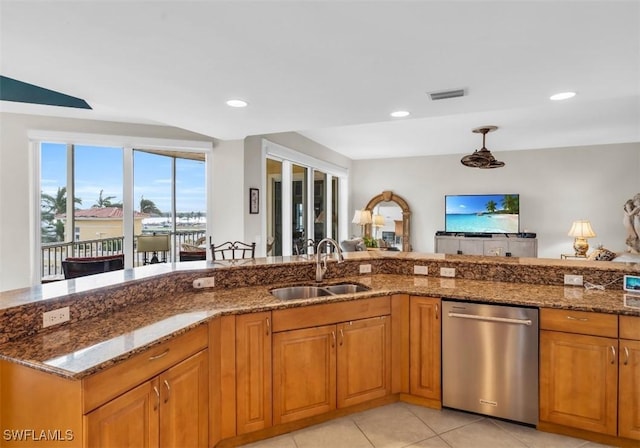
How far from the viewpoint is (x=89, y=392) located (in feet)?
4.29

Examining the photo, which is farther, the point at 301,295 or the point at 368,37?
the point at 301,295

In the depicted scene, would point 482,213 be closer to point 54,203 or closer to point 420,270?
point 420,270

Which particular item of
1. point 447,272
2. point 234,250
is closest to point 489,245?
point 447,272

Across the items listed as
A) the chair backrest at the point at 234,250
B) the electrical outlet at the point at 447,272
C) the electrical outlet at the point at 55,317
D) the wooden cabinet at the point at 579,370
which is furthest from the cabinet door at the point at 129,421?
the electrical outlet at the point at 447,272

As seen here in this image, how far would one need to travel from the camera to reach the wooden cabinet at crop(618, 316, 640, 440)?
82.4 inches

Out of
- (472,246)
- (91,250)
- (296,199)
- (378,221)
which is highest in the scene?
(296,199)

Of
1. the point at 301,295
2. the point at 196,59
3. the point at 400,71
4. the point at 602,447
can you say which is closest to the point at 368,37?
the point at 400,71

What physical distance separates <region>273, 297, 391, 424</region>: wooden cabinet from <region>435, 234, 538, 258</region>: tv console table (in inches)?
208

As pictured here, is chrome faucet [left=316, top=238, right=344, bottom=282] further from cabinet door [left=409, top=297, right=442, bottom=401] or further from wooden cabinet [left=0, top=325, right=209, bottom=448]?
wooden cabinet [left=0, top=325, right=209, bottom=448]

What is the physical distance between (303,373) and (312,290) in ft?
2.14

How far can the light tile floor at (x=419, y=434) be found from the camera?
2240 millimetres

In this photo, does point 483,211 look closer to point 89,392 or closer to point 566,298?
point 566,298

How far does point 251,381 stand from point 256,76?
198 centimetres

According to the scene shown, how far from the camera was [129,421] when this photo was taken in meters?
1.48
